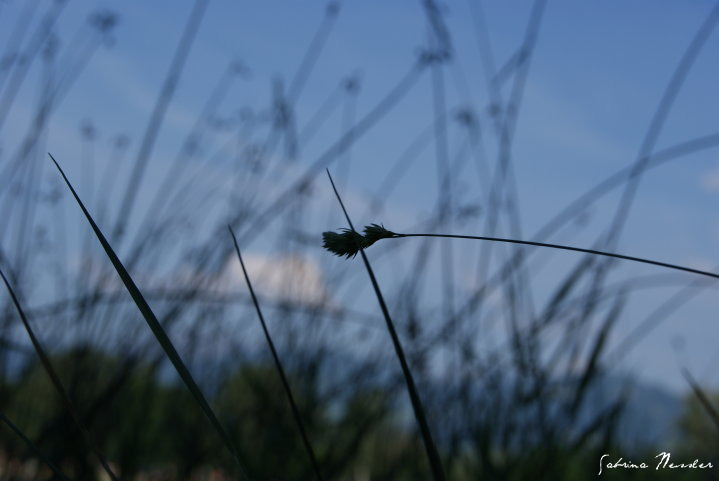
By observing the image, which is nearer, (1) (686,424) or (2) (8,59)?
(2) (8,59)

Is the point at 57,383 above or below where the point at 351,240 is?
below

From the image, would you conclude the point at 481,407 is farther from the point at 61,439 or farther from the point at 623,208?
the point at 61,439

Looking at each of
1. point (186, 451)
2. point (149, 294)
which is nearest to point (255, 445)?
point (186, 451)

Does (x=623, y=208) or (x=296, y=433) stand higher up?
(x=623, y=208)

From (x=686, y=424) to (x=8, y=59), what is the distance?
2555cm

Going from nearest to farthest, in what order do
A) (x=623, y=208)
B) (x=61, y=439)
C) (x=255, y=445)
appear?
(x=61, y=439), (x=623, y=208), (x=255, y=445)

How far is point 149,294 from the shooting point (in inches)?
56.2

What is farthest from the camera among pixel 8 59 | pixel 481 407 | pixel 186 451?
pixel 186 451

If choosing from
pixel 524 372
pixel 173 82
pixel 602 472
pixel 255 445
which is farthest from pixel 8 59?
pixel 602 472

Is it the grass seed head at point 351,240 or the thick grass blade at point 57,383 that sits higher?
the grass seed head at point 351,240

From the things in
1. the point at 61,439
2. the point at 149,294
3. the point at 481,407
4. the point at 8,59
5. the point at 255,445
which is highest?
the point at 8,59

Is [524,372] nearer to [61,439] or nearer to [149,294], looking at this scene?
[149,294]

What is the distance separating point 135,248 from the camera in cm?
159

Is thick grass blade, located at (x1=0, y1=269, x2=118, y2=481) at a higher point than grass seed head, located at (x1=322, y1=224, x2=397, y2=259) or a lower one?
lower
